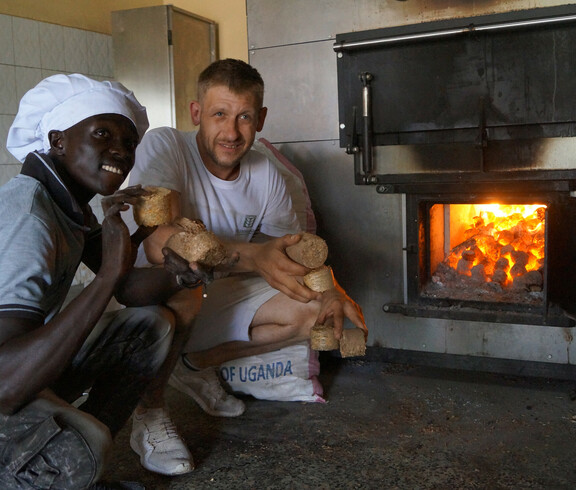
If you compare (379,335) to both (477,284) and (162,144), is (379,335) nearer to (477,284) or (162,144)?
(477,284)

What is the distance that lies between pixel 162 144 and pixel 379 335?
1.37 meters

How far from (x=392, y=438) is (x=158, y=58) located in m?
2.87

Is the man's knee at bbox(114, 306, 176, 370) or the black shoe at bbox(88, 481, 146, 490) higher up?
the man's knee at bbox(114, 306, 176, 370)

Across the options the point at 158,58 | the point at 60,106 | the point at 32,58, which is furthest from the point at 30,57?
the point at 60,106

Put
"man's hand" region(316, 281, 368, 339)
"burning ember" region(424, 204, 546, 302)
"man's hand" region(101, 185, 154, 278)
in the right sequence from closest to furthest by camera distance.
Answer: "man's hand" region(101, 185, 154, 278) < "man's hand" region(316, 281, 368, 339) < "burning ember" region(424, 204, 546, 302)

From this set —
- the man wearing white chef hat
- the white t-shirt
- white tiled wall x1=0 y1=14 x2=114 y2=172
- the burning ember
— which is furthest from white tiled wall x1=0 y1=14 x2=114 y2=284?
the burning ember

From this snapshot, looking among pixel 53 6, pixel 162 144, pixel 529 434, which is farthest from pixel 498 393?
pixel 53 6

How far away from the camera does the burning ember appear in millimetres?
2838

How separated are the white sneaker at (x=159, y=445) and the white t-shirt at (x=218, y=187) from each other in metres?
0.74

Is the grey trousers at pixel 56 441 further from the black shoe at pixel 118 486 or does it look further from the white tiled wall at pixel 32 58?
the white tiled wall at pixel 32 58

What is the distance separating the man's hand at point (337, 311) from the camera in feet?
7.43

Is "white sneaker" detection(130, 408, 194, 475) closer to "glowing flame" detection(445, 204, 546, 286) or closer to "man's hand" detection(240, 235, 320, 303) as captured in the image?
"man's hand" detection(240, 235, 320, 303)

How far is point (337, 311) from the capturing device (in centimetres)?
231

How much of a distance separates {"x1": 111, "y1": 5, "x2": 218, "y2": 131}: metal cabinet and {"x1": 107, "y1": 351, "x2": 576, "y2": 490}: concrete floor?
2089mm
